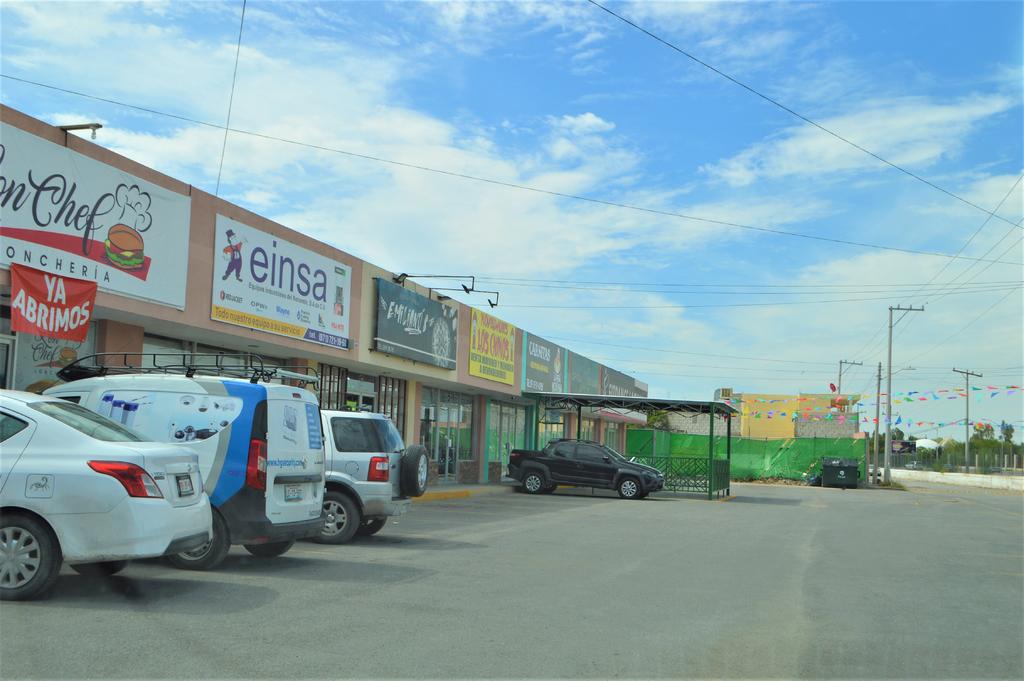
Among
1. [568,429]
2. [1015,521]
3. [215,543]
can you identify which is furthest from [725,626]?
[568,429]

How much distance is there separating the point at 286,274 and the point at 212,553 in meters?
9.61

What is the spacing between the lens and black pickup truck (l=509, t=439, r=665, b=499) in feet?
90.2

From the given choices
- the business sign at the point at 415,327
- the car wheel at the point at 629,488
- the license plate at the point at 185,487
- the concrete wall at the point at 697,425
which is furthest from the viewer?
the concrete wall at the point at 697,425

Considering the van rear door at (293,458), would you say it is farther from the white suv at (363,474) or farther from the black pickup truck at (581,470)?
the black pickup truck at (581,470)

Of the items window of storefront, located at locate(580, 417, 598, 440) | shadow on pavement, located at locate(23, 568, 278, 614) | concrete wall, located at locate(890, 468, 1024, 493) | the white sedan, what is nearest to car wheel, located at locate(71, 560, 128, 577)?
shadow on pavement, located at locate(23, 568, 278, 614)

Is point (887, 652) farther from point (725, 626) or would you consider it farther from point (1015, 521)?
point (1015, 521)

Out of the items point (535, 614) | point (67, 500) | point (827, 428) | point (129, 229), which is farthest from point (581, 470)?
point (827, 428)

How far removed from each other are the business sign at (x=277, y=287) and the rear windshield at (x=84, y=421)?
792cm

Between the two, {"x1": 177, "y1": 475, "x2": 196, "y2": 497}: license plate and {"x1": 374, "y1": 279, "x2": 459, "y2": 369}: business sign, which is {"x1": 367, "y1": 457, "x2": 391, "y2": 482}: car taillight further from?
{"x1": 374, "y1": 279, "x2": 459, "y2": 369}: business sign

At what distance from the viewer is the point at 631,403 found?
3134 centimetres

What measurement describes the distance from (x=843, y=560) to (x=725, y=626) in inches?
234

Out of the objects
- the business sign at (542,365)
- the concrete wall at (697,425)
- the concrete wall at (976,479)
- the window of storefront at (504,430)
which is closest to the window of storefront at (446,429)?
the window of storefront at (504,430)

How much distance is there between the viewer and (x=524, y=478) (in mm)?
28609

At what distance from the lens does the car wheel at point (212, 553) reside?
9234 mm
